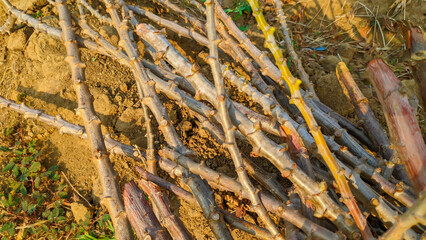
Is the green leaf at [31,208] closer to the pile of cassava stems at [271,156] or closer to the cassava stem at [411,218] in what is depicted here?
the pile of cassava stems at [271,156]

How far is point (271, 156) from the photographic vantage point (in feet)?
4.50

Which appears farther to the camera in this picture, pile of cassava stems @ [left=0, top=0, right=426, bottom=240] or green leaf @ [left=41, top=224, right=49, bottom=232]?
green leaf @ [left=41, top=224, right=49, bottom=232]

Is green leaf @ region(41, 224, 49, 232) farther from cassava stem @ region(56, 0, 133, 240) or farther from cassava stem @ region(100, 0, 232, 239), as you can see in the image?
cassava stem @ region(100, 0, 232, 239)

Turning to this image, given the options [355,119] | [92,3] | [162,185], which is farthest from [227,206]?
[92,3]

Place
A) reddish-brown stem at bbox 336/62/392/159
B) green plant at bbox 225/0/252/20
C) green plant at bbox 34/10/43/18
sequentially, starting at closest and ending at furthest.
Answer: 1. reddish-brown stem at bbox 336/62/392/159
2. green plant at bbox 34/10/43/18
3. green plant at bbox 225/0/252/20

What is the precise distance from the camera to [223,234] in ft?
4.74

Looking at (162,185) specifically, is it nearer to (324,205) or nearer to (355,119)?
(324,205)

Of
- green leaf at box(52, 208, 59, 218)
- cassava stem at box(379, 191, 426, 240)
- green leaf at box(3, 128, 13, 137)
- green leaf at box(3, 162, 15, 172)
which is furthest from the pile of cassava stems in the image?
green leaf at box(52, 208, 59, 218)

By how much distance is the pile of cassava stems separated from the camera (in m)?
1.21

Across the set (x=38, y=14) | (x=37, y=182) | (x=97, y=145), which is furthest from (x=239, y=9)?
(x=37, y=182)

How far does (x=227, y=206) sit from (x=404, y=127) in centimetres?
108

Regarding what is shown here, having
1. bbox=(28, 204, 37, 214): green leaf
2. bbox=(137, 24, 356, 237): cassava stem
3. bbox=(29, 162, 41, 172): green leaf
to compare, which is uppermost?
bbox=(137, 24, 356, 237): cassava stem

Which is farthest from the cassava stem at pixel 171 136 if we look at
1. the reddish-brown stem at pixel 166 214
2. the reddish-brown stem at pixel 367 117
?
the reddish-brown stem at pixel 367 117

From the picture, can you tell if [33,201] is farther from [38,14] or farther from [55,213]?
[38,14]
